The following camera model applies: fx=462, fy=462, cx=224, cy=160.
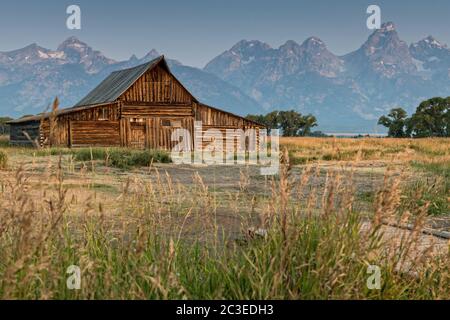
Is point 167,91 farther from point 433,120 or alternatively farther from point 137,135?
point 433,120

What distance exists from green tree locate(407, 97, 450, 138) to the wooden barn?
36975 millimetres

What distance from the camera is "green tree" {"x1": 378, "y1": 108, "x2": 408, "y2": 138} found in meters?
69.6

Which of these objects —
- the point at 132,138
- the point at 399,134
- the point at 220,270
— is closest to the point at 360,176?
the point at 220,270

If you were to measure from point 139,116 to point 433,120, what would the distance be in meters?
46.4

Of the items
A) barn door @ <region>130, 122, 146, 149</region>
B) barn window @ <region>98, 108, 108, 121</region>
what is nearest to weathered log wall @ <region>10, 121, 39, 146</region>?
barn window @ <region>98, 108, 108, 121</region>

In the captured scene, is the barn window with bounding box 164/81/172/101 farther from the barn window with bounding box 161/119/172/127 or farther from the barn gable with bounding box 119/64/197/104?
the barn window with bounding box 161/119/172/127

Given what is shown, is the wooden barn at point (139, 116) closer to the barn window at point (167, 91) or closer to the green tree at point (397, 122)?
the barn window at point (167, 91)

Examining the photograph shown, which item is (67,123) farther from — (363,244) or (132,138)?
(363,244)

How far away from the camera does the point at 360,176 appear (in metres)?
15.3

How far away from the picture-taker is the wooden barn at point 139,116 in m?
31.5

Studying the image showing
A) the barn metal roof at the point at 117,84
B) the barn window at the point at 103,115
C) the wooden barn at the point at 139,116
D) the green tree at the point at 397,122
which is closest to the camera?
the wooden barn at the point at 139,116

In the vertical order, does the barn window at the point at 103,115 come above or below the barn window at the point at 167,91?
below

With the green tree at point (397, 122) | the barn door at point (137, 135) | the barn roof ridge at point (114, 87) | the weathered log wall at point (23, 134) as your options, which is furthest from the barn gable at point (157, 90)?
the green tree at point (397, 122)
